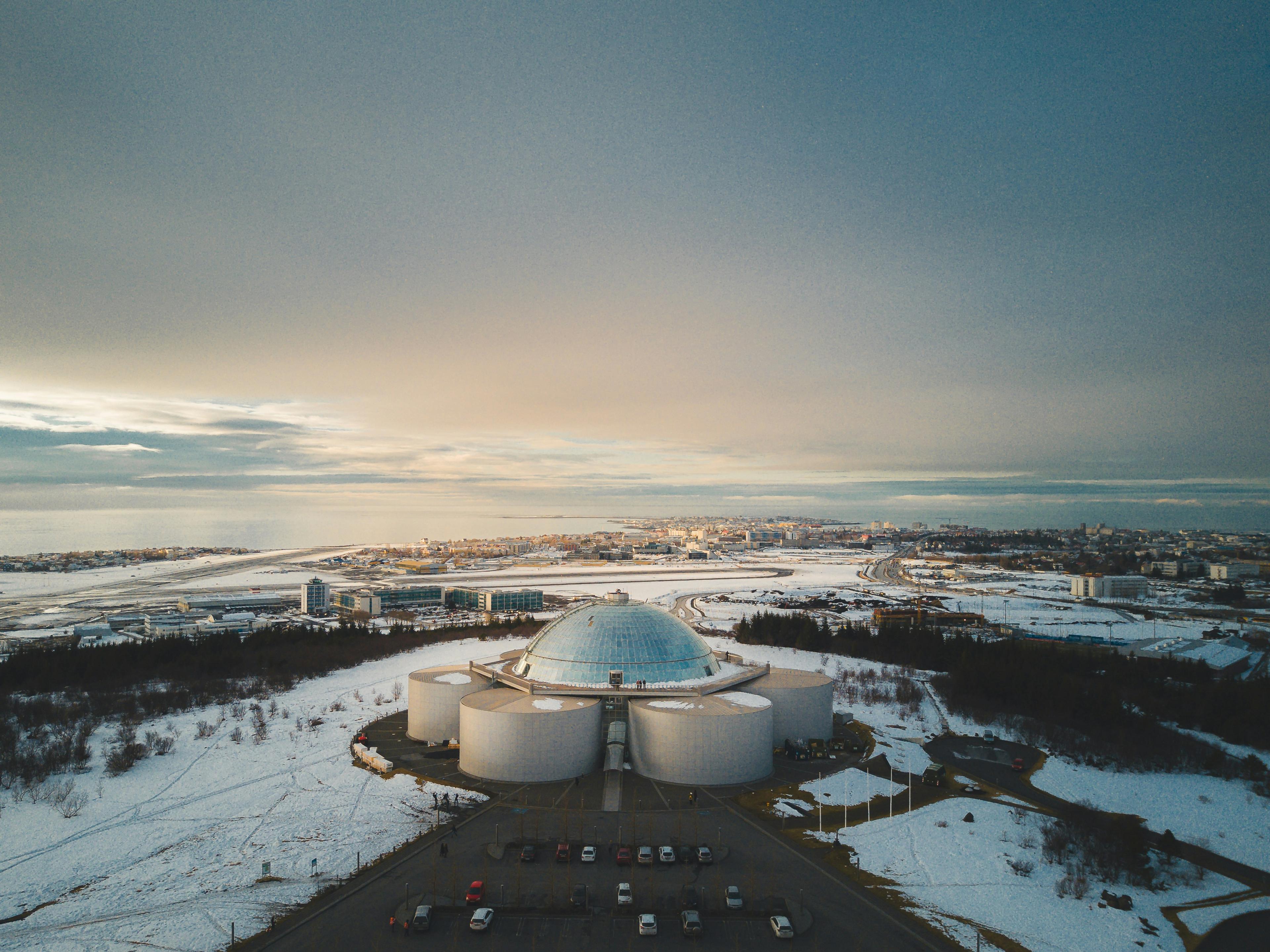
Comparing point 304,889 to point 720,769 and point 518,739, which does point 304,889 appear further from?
point 720,769

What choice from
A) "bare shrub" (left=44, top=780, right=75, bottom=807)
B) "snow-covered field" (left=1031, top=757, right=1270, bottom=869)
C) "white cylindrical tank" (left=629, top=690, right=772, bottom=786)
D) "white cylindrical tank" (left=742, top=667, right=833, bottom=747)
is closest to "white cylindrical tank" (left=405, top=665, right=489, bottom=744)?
"white cylindrical tank" (left=629, top=690, right=772, bottom=786)

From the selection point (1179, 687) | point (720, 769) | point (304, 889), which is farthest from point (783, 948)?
point (1179, 687)

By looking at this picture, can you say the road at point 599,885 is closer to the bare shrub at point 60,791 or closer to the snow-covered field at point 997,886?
the snow-covered field at point 997,886

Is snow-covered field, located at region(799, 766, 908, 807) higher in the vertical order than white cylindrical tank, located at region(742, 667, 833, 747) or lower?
lower

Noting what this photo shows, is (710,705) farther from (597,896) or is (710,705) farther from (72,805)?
(72,805)

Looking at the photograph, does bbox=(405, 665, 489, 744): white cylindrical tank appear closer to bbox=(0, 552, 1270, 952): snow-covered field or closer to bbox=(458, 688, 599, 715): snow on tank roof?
bbox=(458, 688, 599, 715): snow on tank roof
